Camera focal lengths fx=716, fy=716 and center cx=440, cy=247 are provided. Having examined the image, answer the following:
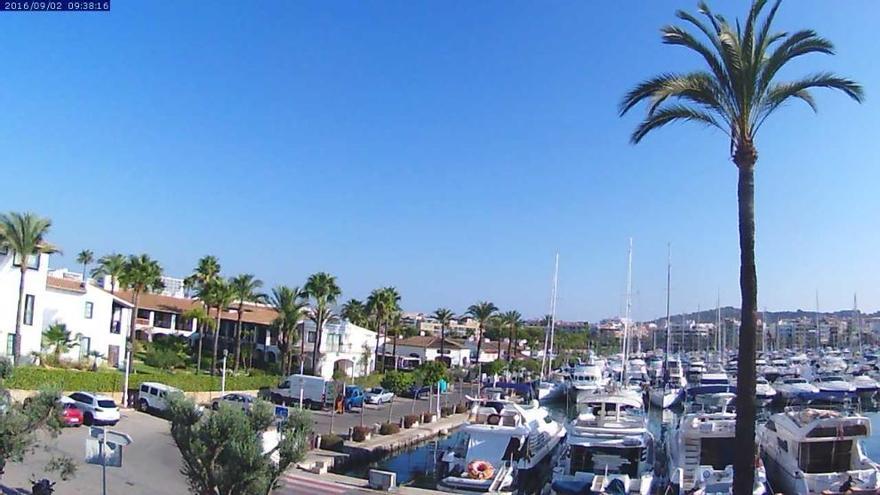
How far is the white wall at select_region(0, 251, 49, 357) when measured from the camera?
43969 millimetres

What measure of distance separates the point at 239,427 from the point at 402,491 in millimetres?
12634

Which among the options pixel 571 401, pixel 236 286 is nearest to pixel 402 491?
pixel 236 286

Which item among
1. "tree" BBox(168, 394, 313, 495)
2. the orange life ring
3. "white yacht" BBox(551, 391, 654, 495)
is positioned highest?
"tree" BBox(168, 394, 313, 495)

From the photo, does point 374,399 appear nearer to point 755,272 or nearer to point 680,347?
point 755,272

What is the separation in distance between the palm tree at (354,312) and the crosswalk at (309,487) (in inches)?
A: 2233

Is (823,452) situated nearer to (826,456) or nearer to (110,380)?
(826,456)

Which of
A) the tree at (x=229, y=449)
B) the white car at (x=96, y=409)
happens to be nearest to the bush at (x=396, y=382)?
the white car at (x=96, y=409)

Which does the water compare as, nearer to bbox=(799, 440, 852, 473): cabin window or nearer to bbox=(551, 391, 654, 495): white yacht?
bbox=(551, 391, 654, 495): white yacht

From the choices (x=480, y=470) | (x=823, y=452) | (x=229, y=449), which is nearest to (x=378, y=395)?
(x=480, y=470)

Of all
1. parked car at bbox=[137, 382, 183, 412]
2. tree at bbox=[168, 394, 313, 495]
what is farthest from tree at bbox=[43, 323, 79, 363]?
tree at bbox=[168, 394, 313, 495]

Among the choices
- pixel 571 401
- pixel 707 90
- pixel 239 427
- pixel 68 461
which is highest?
pixel 707 90

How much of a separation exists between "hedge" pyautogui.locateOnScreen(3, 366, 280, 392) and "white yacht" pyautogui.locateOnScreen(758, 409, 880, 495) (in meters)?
29.8

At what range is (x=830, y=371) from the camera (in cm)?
8550

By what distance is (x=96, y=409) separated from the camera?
3359 cm
